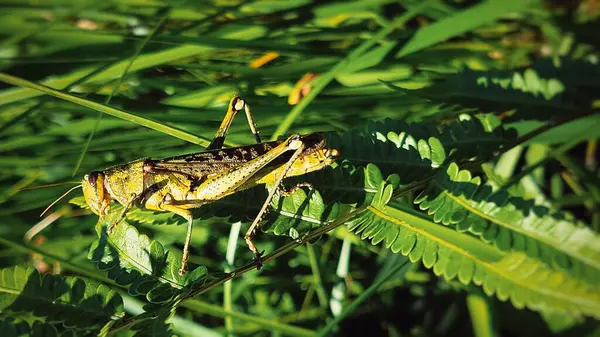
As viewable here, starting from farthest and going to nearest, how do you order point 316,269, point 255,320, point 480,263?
point 316,269 < point 255,320 < point 480,263

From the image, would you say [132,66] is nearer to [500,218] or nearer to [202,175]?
[202,175]

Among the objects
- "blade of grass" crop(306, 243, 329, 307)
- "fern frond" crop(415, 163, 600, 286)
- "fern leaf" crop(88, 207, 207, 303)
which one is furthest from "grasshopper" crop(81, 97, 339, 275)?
"blade of grass" crop(306, 243, 329, 307)

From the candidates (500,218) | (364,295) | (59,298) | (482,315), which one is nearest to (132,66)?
(59,298)

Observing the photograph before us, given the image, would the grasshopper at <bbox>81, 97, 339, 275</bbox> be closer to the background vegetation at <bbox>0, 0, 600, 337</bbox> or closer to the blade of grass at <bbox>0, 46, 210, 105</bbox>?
the background vegetation at <bbox>0, 0, 600, 337</bbox>

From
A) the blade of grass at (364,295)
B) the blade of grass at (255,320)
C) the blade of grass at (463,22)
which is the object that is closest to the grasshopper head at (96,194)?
the blade of grass at (255,320)

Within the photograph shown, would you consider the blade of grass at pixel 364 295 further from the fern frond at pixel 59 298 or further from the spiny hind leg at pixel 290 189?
the fern frond at pixel 59 298

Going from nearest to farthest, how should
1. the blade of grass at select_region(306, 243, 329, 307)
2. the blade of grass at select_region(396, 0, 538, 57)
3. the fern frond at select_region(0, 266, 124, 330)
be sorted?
1. the fern frond at select_region(0, 266, 124, 330)
2. the blade of grass at select_region(396, 0, 538, 57)
3. the blade of grass at select_region(306, 243, 329, 307)

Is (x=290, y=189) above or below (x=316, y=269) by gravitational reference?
above
